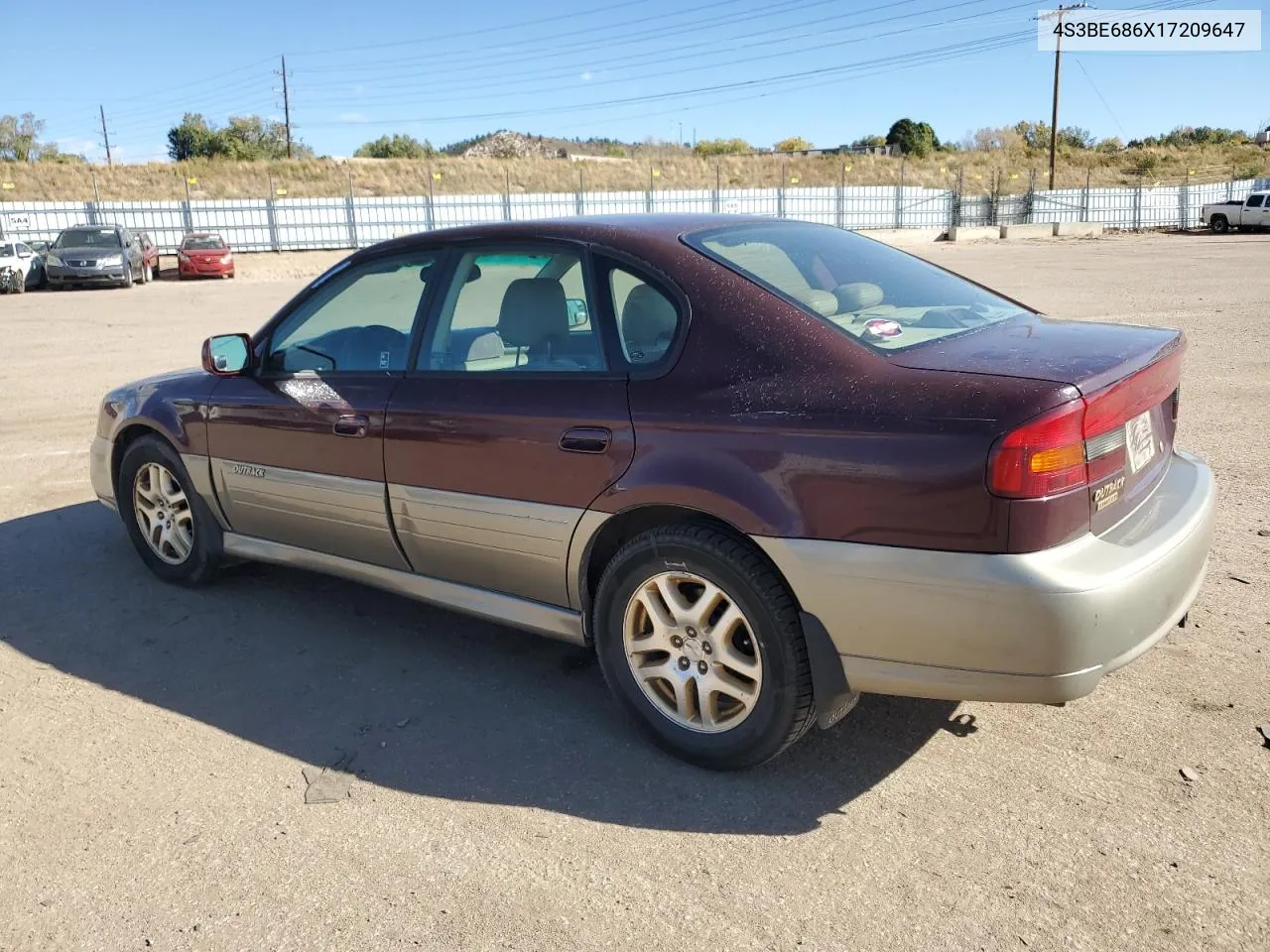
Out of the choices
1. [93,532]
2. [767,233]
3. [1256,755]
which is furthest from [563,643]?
[93,532]

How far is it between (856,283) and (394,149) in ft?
278

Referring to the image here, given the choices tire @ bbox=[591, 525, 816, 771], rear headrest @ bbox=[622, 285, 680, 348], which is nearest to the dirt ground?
tire @ bbox=[591, 525, 816, 771]

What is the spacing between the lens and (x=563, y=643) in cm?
429

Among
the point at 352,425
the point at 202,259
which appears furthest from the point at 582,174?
the point at 352,425

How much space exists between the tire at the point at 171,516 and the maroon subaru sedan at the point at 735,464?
522 mm

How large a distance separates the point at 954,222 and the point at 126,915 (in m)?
50.1

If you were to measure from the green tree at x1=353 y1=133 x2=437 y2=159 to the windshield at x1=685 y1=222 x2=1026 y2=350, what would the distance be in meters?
82.4

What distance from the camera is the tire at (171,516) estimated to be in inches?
190

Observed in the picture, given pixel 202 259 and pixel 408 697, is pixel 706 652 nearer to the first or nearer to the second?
pixel 408 697

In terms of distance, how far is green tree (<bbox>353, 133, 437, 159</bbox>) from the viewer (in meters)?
81.7

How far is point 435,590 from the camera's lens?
12.8ft

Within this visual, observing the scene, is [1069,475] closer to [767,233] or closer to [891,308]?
[891,308]

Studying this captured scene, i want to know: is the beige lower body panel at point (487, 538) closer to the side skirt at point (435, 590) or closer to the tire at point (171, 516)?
the side skirt at point (435, 590)

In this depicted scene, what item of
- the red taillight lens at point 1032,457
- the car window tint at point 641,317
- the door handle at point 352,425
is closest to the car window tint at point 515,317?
the car window tint at point 641,317
